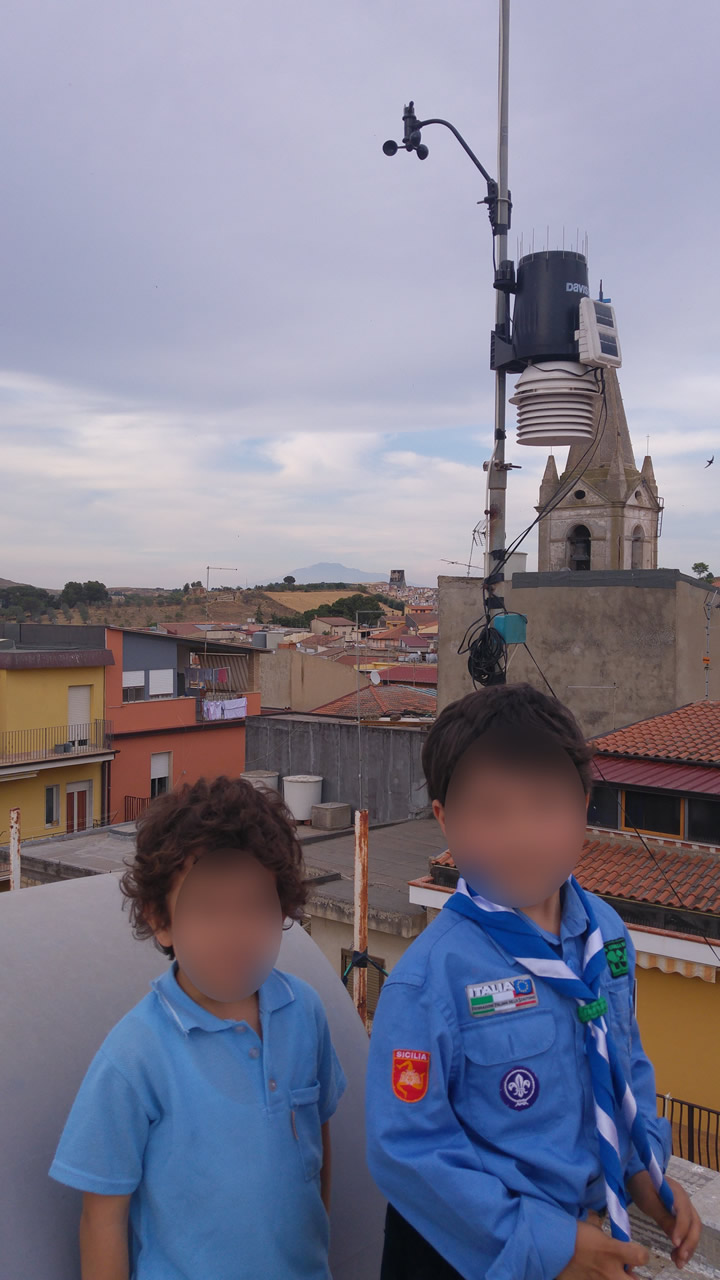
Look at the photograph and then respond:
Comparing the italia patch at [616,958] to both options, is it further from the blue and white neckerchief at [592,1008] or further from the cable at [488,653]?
the cable at [488,653]

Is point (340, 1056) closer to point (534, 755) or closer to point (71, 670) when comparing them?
point (534, 755)

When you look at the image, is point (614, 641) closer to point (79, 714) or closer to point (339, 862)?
point (339, 862)

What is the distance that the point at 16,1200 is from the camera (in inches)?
63.9

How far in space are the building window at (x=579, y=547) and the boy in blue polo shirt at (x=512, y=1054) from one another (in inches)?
959

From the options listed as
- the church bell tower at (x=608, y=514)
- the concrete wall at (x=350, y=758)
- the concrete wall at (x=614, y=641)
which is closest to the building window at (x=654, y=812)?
the concrete wall at (x=614, y=641)

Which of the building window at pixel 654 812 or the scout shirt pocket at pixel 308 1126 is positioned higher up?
the scout shirt pocket at pixel 308 1126

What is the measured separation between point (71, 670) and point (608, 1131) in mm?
→ 28575

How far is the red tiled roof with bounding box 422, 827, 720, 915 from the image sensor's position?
10320mm

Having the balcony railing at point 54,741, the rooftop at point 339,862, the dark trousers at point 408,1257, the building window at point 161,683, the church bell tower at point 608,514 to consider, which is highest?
the church bell tower at point 608,514

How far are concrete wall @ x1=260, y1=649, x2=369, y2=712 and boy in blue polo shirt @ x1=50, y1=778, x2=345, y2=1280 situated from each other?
3684 cm

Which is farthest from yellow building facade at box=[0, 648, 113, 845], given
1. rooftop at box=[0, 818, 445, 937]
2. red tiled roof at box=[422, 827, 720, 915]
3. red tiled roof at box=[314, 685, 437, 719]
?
red tiled roof at box=[422, 827, 720, 915]

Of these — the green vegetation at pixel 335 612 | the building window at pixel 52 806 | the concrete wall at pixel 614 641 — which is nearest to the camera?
the concrete wall at pixel 614 641

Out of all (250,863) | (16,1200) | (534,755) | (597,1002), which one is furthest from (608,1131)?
(16,1200)

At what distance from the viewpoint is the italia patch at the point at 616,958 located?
1880mm
